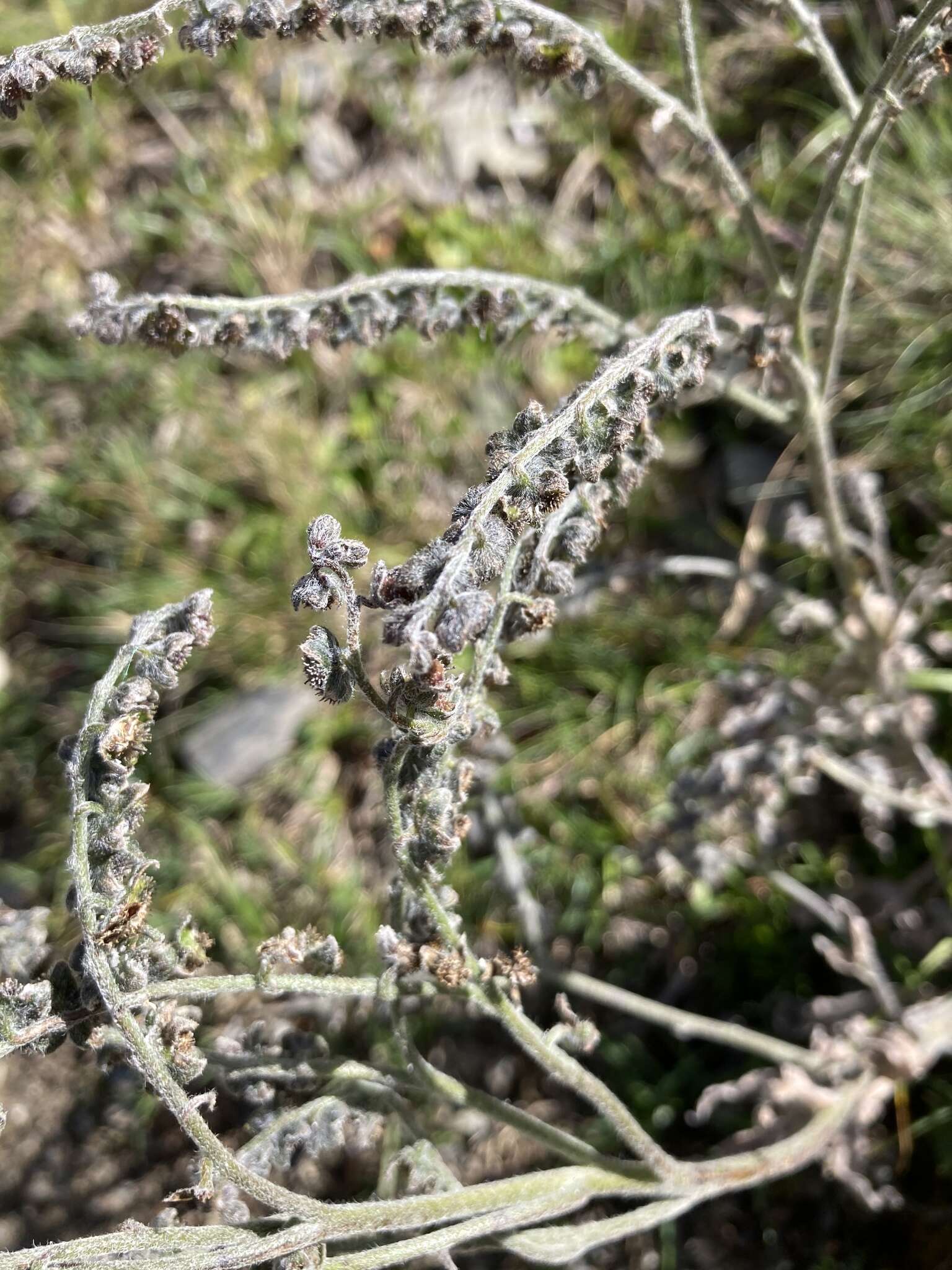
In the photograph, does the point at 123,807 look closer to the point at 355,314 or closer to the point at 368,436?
the point at 355,314

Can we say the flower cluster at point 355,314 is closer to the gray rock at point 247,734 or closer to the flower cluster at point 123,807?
the flower cluster at point 123,807

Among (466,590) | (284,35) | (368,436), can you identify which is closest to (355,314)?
(284,35)

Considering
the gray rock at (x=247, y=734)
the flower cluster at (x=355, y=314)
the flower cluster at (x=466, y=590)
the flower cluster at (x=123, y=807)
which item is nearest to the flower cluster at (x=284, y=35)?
the flower cluster at (x=355, y=314)

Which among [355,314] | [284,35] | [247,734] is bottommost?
[247,734]

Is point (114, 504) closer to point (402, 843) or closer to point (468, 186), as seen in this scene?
point (468, 186)

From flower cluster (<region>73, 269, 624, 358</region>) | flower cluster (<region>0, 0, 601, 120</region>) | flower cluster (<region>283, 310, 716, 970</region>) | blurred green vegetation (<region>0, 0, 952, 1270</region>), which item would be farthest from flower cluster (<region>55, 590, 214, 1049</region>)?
blurred green vegetation (<region>0, 0, 952, 1270</region>)

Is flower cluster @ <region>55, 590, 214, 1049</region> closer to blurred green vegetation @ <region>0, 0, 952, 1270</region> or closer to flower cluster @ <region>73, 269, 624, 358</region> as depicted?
flower cluster @ <region>73, 269, 624, 358</region>
